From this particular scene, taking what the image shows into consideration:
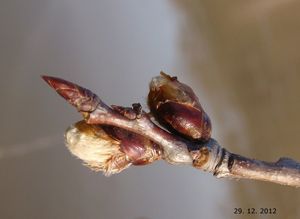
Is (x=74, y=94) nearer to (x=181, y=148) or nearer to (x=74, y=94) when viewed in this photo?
(x=74, y=94)

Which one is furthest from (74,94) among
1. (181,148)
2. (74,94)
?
(181,148)

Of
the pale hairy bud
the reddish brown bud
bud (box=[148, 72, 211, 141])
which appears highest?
bud (box=[148, 72, 211, 141])

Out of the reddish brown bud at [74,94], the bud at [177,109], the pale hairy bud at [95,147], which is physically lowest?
the pale hairy bud at [95,147]

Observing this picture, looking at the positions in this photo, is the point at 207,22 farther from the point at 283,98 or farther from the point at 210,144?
the point at 210,144
